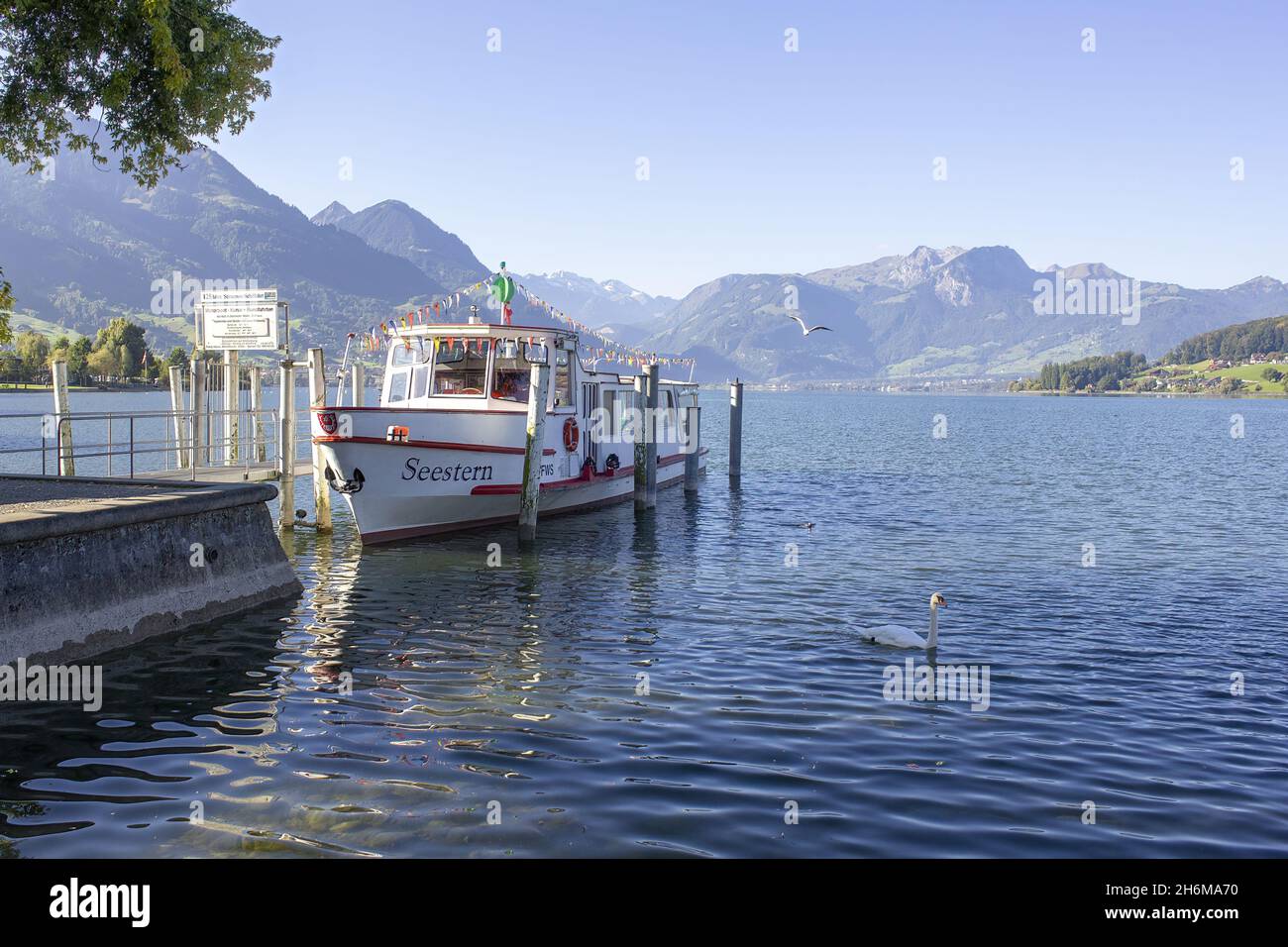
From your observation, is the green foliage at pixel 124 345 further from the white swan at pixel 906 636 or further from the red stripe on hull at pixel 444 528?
the white swan at pixel 906 636

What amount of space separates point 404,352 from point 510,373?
2.81 metres

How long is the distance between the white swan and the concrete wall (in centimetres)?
890

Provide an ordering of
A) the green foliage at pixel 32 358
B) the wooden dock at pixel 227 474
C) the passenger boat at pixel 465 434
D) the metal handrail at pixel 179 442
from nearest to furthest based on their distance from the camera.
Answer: the metal handrail at pixel 179 442 < the wooden dock at pixel 227 474 < the passenger boat at pixel 465 434 < the green foliage at pixel 32 358

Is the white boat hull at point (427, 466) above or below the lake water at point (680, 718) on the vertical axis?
above

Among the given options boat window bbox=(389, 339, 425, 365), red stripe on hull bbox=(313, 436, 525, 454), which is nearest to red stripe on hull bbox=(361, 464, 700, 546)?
red stripe on hull bbox=(313, 436, 525, 454)

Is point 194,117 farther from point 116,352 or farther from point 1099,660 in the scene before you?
point 116,352

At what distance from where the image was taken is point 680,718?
10.9m

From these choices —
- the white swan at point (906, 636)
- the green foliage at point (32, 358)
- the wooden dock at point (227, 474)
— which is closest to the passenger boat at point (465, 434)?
the wooden dock at point (227, 474)

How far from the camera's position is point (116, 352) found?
440 feet

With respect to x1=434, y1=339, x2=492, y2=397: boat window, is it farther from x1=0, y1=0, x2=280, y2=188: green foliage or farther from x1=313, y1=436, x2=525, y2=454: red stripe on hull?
x1=0, y1=0, x2=280, y2=188: green foliage

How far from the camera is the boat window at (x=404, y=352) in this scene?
2561cm

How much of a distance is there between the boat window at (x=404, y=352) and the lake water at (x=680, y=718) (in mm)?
5522

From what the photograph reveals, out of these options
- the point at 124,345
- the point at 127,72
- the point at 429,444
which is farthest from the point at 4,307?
the point at 124,345
